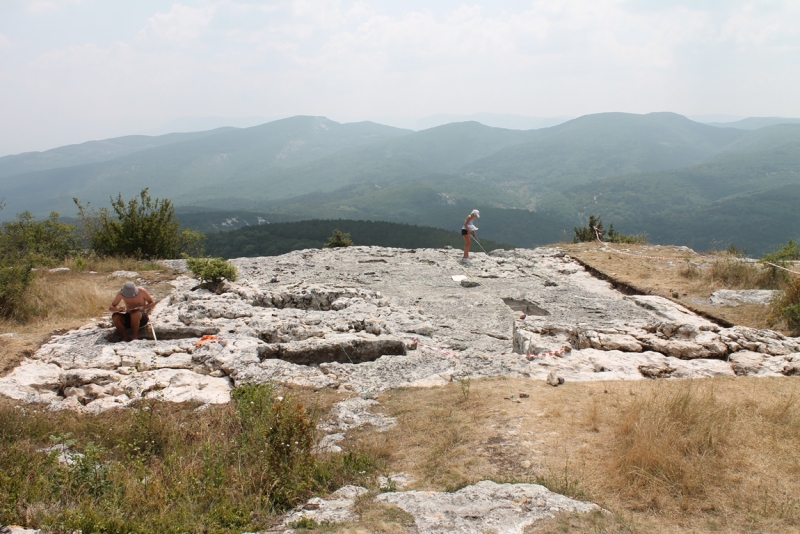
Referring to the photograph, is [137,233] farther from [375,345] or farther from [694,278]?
[694,278]

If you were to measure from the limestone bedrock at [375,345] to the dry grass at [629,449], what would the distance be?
1.34m

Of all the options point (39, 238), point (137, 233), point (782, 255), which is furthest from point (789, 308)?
point (39, 238)

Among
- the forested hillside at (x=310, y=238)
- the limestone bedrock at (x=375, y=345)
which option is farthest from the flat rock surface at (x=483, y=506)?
the forested hillside at (x=310, y=238)

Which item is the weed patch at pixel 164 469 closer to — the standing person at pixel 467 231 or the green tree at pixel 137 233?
the standing person at pixel 467 231

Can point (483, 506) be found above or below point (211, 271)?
below

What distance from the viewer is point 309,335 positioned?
970 centimetres

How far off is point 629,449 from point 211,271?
1151cm

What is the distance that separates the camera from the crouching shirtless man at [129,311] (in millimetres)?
9414

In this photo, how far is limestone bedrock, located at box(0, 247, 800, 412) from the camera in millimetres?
7516

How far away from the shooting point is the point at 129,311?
9.52 meters

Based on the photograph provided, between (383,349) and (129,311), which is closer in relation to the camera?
(383,349)

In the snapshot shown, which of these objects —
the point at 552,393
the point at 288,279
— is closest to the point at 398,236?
the point at 288,279

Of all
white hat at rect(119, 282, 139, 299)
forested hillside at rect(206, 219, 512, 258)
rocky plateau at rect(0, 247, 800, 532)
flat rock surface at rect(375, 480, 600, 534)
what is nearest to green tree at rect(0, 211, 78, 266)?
rocky plateau at rect(0, 247, 800, 532)

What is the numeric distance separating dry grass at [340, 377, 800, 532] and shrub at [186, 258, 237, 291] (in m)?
8.39
